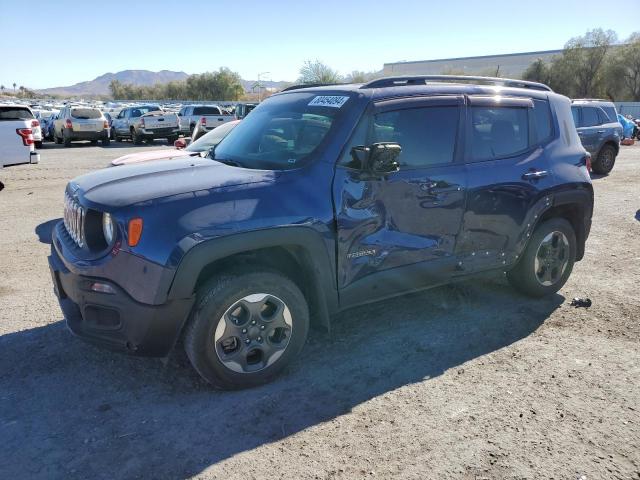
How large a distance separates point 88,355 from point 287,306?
1.60m

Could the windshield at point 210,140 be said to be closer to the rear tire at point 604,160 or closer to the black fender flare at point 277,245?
the black fender flare at point 277,245

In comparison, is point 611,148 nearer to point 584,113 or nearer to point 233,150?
point 584,113

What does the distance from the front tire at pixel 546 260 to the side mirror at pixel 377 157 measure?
193 centimetres

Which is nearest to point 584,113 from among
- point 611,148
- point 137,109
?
point 611,148

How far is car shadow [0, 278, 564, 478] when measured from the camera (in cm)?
274

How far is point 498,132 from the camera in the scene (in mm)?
4379

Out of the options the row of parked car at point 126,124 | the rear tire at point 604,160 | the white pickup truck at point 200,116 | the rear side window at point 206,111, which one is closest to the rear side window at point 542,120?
the rear tire at point 604,160

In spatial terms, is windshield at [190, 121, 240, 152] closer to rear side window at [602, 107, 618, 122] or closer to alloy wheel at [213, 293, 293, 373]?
alloy wheel at [213, 293, 293, 373]

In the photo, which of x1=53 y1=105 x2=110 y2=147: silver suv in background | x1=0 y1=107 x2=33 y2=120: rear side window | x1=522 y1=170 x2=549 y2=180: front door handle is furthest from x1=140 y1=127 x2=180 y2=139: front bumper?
x1=522 y1=170 x2=549 y2=180: front door handle

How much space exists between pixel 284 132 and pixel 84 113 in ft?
70.0

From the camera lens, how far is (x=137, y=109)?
25.0 meters

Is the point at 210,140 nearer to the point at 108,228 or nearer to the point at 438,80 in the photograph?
the point at 438,80

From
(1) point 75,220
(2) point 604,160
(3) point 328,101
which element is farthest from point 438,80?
→ (2) point 604,160

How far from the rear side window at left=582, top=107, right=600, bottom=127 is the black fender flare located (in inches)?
494
